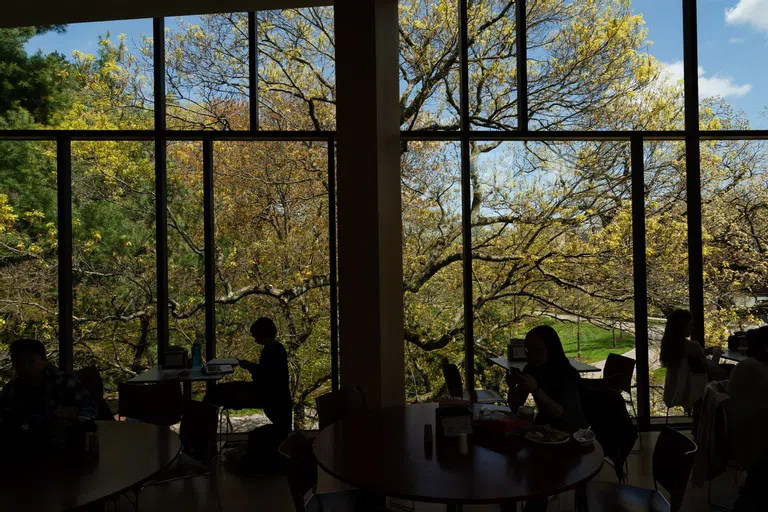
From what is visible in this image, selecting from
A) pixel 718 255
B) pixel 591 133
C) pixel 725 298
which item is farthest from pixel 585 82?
pixel 725 298

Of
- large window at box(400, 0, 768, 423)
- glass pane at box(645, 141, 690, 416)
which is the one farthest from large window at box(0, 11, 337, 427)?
glass pane at box(645, 141, 690, 416)

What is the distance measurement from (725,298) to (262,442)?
504 cm

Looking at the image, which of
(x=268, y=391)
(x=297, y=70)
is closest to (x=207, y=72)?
(x=297, y=70)

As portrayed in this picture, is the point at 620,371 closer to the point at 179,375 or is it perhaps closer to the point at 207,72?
the point at 179,375

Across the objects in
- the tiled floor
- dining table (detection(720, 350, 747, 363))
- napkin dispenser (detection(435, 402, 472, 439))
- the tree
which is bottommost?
the tiled floor

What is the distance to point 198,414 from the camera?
338cm

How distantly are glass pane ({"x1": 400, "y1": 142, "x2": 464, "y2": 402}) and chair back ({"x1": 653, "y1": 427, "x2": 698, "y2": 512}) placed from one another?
3.54m

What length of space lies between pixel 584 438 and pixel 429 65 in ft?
15.7

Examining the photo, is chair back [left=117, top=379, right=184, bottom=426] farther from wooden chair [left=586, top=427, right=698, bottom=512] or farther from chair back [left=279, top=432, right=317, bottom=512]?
wooden chair [left=586, top=427, right=698, bottom=512]

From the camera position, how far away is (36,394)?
9.86 feet

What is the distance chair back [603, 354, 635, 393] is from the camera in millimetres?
4965

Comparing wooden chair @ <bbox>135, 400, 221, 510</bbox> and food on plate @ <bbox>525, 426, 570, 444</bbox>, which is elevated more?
food on plate @ <bbox>525, 426, 570, 444</bbox>

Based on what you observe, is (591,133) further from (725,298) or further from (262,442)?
(262,442)

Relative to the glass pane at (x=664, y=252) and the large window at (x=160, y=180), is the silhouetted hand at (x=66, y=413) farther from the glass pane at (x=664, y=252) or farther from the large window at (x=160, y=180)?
the glass pane at (x=664, y=252)
